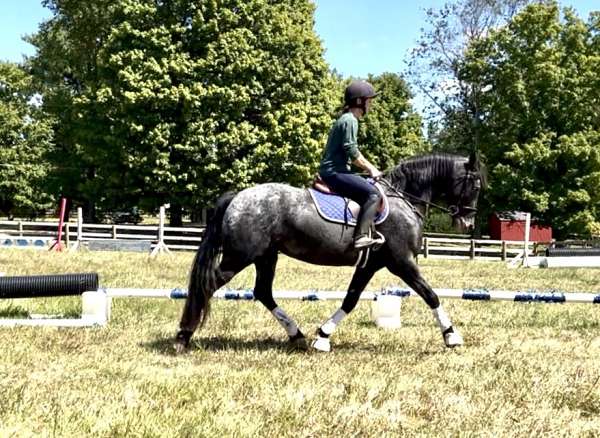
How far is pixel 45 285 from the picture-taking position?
829cm

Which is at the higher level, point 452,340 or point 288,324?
point 288,324

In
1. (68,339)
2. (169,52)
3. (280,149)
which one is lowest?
(68,339)

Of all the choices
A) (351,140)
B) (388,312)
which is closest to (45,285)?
(351,140)

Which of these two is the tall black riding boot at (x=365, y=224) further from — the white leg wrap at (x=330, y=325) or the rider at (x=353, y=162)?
the white leg wrap at (x=330, y=325)

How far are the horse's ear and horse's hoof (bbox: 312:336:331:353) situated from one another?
272 centimetres

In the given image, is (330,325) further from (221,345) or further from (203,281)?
(203,281)

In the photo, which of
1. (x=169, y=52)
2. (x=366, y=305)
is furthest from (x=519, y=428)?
(x=169, y=52)

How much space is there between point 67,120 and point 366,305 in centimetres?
3222

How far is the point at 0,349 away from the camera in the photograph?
6.61 metres

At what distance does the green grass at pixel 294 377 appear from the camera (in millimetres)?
4461

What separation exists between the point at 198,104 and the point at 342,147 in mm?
23777

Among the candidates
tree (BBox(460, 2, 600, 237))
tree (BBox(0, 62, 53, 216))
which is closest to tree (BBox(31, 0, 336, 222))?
tree (BBox(460, 2, 600, 237))

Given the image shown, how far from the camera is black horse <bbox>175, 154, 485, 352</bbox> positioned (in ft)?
22.9

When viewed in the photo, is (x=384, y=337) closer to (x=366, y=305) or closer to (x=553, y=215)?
(x=366, y=305)
